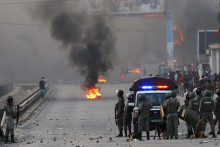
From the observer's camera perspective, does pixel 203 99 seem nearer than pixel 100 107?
Yes

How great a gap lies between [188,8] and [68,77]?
88.6ft

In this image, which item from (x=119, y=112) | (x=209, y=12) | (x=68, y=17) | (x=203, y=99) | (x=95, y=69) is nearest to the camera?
(x=203, y=99)

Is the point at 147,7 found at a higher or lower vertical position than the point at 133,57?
higher

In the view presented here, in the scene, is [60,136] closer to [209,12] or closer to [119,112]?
[119,112]

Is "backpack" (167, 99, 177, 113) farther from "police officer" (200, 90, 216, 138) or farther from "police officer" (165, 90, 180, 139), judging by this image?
"police officer" (200, 90, 216, 138)

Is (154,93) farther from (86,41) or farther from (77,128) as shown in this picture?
(86,41)

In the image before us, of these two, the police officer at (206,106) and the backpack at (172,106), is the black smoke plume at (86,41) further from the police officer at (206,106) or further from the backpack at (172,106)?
the backpack at (172,106)

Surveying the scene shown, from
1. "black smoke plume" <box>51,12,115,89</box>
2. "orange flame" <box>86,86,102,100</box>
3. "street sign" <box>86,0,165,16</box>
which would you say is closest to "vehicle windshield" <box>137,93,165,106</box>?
"orange flame" <box>86,86,102,100</box>

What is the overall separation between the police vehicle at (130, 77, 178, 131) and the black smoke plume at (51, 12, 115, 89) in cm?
2377


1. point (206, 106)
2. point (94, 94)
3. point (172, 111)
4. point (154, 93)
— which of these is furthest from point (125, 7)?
point (172, 111)

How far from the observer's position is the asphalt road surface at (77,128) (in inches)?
698

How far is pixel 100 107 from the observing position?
37875mm

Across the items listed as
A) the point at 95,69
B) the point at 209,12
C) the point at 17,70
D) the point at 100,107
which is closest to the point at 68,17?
the point at 95,69

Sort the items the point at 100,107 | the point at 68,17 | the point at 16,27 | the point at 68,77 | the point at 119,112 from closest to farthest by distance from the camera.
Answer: the point at 119,112 < the point at 100,107 < the point at 68,17 < the point at 68,77 < the point at 16,27
